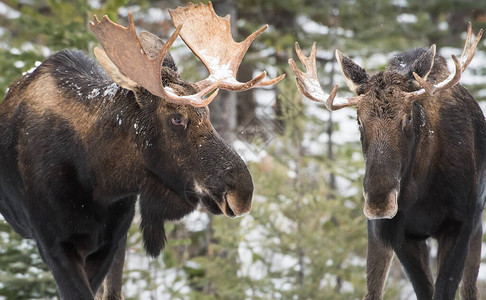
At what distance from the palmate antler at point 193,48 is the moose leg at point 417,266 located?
6.01 ft

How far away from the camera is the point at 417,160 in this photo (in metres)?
5.85

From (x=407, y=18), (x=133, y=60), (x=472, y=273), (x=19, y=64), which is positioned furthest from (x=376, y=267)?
(x=407, y=18)

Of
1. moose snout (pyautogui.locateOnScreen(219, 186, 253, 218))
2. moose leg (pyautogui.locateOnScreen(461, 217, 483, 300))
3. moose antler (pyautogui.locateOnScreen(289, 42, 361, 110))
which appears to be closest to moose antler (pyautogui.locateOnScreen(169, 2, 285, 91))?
moose antler (pyautogui.locateOnScreen(289, 42, 361, 110))

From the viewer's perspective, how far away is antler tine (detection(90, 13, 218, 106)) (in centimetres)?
511

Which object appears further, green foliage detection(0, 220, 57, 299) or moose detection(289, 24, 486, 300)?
green foliage detection(0, 220, 57, 299)

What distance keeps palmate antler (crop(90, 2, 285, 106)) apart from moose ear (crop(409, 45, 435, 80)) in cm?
115

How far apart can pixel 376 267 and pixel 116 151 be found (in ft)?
7.67

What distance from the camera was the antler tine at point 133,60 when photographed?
5113 millimetres

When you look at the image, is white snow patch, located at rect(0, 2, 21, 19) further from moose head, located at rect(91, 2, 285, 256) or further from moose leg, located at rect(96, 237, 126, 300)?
moose head, located at rect(91, 2, 285, 256)

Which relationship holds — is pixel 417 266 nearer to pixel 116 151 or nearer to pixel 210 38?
pixel 210 38

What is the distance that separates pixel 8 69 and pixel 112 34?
4900mm

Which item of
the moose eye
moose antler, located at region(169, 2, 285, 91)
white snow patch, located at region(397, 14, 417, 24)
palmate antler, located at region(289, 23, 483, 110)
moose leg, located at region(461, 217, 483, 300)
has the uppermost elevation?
white snow patch, located at region(397, 14, 417, 24)

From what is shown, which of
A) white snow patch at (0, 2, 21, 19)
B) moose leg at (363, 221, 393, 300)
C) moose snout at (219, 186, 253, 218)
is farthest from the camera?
white snow patch at (0, 2, 21, 19)

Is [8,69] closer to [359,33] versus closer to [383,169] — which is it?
[383,169]
